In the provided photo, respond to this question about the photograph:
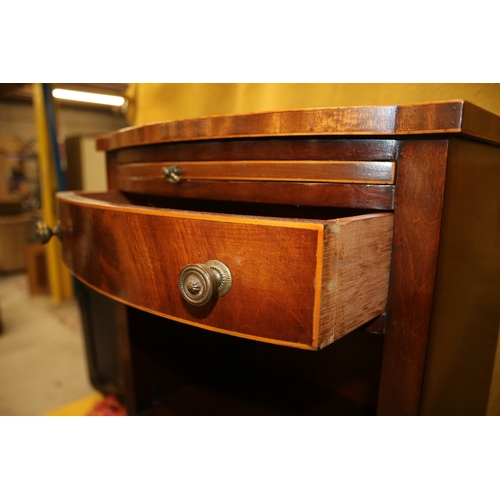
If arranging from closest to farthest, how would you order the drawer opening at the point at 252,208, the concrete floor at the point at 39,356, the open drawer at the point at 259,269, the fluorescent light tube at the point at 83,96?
the open drawer at the point at 259,269
the drawer opening at the point at 252,208
the concrete floor at the point at 39,356
the fluorescent light tube at the point at 83,96

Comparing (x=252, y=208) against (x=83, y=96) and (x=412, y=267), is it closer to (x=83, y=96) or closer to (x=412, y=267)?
(x=412, y=267)

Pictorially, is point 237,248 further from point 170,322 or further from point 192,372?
point 192,372

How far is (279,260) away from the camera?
0.30 metres

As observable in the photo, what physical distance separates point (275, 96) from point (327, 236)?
662 mm

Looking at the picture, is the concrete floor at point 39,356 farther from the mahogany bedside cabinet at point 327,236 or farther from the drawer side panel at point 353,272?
the drawer side panel at point 353,272

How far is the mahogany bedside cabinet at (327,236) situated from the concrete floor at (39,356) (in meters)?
0.95

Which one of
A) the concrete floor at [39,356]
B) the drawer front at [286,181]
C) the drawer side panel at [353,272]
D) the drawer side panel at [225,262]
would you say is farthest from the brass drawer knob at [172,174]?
the concrete floor at [39,356]

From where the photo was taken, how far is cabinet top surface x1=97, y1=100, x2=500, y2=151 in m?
0.33

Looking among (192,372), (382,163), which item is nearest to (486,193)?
(382,163)

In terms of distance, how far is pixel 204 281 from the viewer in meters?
0.32

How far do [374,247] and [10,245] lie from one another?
3212 millimetres

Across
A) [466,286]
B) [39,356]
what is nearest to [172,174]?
[466,286]

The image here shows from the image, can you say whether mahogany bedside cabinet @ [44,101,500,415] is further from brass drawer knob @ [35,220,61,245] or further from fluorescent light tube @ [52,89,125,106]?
fluorescent light tube @ [52,89,125,106]

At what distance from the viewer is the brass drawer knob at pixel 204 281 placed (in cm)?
32
